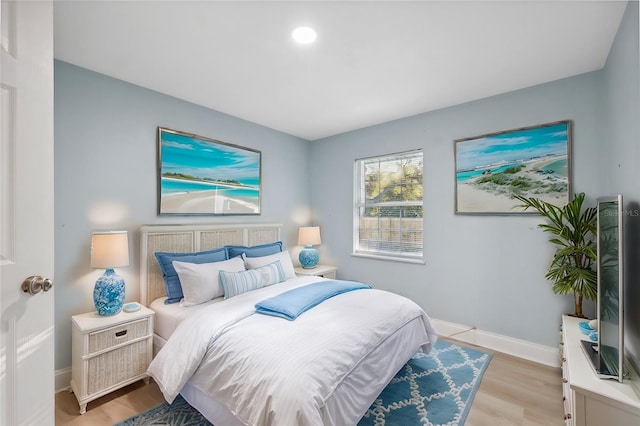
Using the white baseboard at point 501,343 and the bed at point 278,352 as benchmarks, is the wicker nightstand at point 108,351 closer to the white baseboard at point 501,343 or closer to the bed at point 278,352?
the bed at point 278,352

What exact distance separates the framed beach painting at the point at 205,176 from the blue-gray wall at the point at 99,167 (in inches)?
3.6

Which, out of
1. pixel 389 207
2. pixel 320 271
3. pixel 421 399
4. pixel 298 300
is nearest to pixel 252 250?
pixel 320 271

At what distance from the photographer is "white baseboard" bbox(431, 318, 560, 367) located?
2.64 meters

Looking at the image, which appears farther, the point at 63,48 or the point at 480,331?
the point at 480,331

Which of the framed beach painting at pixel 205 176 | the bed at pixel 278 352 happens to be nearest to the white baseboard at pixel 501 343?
the bed at pixel 278 352

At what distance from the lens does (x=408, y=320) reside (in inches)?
90.7

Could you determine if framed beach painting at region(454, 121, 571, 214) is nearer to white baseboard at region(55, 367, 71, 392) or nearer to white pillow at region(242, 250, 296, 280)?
white pillow at region(242, 250, 296, 280)

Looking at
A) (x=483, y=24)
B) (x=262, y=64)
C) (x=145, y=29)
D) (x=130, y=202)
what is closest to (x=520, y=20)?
(x=483, y=24)

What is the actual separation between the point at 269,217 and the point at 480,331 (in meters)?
2.81

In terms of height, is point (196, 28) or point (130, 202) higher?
point (196, 28)

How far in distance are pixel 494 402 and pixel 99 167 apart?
11.9 feet

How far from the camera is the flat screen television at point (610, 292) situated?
1.40 m

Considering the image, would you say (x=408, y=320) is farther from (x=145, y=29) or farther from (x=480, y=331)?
(x=145, y=29)

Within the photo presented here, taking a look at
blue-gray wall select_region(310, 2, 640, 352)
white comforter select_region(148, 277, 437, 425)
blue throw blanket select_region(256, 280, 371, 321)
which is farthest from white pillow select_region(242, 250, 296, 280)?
blue-gray wall select_region(310, 2, 640, 352)
